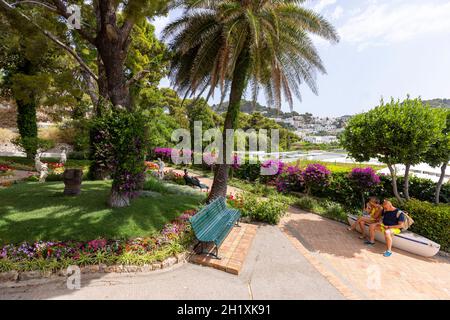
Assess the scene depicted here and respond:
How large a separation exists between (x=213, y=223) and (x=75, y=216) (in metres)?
3.46

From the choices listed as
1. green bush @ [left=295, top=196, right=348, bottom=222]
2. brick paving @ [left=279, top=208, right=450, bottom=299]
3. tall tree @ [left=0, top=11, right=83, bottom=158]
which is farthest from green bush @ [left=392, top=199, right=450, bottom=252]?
tall tree @ [left=0, top=11, right=83, bottom=158]

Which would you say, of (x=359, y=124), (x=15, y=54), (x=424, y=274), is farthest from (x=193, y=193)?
(x=15, y=54)

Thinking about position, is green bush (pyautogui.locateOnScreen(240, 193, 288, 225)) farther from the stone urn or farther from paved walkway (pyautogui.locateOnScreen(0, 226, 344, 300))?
the stone urn

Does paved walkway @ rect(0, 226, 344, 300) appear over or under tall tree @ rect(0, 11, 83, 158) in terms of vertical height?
under

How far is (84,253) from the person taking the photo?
15.1 feet

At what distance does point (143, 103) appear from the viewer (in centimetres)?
2277

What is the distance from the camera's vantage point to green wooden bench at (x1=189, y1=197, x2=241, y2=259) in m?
4.82

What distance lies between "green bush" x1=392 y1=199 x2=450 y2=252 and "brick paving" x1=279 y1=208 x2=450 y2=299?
1.87 ft

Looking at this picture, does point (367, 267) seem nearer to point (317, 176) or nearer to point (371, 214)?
point (371, 214)

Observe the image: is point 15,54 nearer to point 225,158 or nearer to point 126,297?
point 225,158

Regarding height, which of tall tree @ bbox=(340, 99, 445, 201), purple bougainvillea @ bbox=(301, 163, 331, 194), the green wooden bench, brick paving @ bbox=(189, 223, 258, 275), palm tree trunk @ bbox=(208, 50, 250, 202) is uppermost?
palm tree trunk @ bbox=(208, 50, 250, 202)

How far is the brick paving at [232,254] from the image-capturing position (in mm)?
4752

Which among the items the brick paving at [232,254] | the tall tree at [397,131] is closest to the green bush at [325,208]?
the tall tree at [397,131]

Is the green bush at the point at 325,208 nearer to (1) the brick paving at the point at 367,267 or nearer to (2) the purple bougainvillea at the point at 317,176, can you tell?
(2) the purple bougainvillea at the point at 317,176
